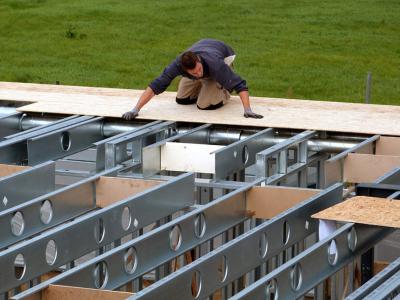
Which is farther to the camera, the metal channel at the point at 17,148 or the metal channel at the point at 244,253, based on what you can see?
the metal channel at the point at 17,148

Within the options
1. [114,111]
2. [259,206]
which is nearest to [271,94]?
[114,111]

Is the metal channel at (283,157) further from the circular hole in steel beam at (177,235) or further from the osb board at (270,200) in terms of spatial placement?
the circular hole in steel beam at (177,235)

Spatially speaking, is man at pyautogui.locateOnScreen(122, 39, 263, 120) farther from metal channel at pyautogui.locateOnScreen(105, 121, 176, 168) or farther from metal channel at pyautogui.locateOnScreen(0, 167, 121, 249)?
metal channel at pyautogui.locateOnScreen(0, 167, 121, 249)

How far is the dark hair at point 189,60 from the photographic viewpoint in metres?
14.9

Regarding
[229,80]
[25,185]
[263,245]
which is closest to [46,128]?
[229,80]

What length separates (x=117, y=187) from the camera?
12.3m

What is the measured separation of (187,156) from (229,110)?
7.58 ft

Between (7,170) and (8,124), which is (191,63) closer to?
(8,124)

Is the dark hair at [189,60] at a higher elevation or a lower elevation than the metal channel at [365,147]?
higher

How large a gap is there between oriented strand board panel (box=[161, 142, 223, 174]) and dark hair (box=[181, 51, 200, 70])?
57.1 inches

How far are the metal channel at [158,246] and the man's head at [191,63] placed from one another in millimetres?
3032

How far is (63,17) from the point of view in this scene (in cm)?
3678

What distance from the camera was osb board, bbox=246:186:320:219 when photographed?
12117mm

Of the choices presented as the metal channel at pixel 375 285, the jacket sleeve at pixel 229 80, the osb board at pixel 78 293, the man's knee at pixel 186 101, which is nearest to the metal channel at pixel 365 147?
the jacket sleeve at pixel 229 80
